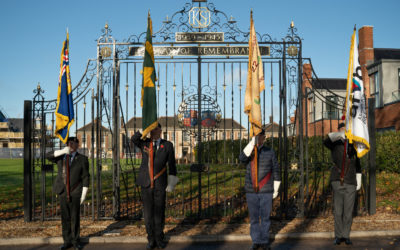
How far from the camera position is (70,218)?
22.2 feet

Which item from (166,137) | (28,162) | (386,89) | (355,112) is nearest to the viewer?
(355,112)

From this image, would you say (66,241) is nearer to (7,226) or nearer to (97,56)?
(7,226)

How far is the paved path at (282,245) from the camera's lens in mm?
6875

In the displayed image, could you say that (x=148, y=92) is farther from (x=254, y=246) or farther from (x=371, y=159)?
(x=371, y=159)

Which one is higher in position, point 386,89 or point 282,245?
point 386,89

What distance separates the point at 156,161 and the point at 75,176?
1414 millimetres

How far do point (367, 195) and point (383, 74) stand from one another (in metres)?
17.4

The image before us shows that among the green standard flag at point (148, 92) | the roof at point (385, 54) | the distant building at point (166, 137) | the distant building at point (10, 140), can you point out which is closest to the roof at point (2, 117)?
the distant building at point (10, 140)

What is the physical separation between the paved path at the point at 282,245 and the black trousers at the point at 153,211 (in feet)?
1.16

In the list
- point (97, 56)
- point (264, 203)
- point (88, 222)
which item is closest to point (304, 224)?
point (264, 203)

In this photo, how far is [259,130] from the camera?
663 cm

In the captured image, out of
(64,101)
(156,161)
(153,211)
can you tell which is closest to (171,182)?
(156,161)

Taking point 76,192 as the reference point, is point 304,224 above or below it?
below

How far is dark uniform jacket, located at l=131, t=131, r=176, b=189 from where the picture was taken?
6.84 metres
